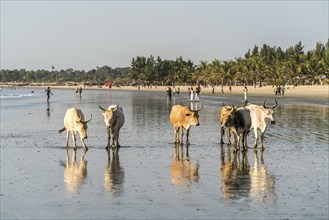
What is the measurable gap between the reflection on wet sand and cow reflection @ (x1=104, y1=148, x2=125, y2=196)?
2497 millimetres

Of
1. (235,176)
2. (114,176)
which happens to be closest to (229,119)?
(235,176)

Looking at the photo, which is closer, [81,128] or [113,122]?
[81,128]

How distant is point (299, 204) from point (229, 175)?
3.52 m

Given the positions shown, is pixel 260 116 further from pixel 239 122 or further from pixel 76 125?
pixel 76 125

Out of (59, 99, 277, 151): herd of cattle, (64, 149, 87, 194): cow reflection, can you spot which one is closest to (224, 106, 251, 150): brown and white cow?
(59, 99, 277, 151): herd of cattle

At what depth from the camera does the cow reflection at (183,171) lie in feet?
46.8

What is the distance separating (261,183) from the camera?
544 inches

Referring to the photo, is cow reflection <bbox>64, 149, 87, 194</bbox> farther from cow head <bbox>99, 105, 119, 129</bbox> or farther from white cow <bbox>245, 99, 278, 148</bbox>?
white cow <bbox>245, 99, 278, 148</bbox>

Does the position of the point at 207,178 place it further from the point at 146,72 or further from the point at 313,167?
the point at 146,72

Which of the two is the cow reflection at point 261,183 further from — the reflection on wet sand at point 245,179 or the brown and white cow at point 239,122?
the brown and white cow at point 239,122

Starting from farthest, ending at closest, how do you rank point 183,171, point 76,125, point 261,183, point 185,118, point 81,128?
point 185,118 < point 76,125 < point 81,128 < point 183,171 < point 261,183

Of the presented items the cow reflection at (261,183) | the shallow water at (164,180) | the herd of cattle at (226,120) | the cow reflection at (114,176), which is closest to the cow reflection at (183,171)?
the shallow water at (164,180)

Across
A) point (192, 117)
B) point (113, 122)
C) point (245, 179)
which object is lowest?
point (245, 179)

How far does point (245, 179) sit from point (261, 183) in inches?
26.1
